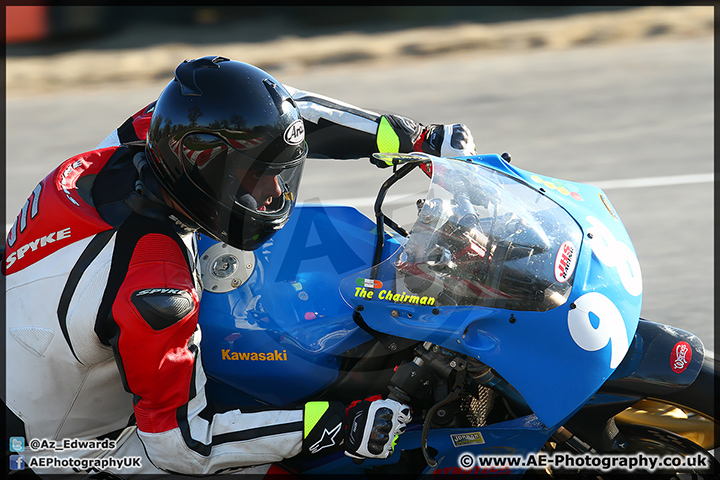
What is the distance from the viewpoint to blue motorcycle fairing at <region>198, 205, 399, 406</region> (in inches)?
110

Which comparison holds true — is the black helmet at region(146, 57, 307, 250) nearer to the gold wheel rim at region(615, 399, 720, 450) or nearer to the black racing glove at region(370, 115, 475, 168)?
the black racing glove at region(370, 115, 475, 168)

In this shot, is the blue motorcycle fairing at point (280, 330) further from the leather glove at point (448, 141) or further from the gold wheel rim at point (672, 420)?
the gold wheel rim at point (672, 420)

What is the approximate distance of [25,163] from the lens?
24.8 feet

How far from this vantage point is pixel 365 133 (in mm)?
3506

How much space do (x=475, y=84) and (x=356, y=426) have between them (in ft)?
23.1

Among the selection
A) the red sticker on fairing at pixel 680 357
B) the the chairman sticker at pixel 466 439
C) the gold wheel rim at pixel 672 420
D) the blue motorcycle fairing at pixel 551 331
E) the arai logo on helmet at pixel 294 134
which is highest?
the arai logo on helmet at pixel 294 134

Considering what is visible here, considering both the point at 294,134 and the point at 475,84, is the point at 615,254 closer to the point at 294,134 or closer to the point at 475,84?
the point at 294,134

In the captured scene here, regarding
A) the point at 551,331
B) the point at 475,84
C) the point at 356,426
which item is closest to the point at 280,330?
the point at 356,426

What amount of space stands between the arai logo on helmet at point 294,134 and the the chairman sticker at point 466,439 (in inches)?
46.9

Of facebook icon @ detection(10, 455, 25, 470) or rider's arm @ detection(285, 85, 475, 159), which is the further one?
rider's arm @ detection(285, 85, 475, 159)

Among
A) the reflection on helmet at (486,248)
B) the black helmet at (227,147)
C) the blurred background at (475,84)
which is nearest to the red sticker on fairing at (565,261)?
the reflection on helmet at (486,248)

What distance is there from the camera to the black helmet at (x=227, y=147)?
258cm

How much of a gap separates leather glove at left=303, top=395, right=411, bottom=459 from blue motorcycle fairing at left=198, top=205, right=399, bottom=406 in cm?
20

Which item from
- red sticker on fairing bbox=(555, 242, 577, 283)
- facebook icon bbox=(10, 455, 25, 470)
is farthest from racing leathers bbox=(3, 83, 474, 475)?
red sticker on fairing bbox=(555, 242, 577, 283)
